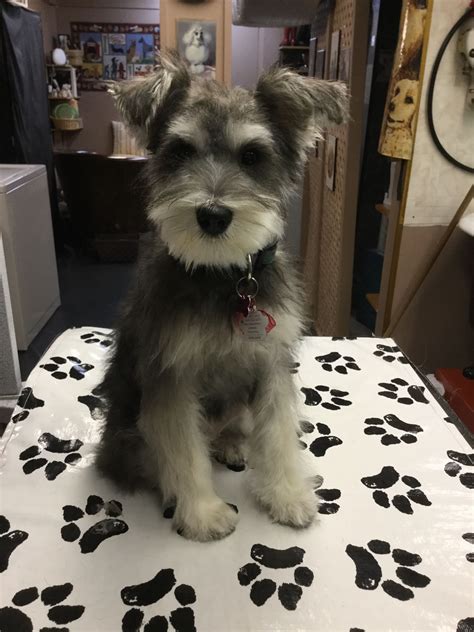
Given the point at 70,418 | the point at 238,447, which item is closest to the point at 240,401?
the point at 238,447

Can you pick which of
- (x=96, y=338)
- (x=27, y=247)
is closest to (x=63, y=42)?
(x=27, y=247)

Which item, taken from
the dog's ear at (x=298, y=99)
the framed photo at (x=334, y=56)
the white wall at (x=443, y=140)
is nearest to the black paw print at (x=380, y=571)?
the dog's ear at (x=298, y=99)

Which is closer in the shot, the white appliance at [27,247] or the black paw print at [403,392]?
the black paw print at [403,392]

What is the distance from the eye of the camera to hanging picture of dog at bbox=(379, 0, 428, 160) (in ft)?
6.43

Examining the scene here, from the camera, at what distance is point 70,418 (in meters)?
1.69

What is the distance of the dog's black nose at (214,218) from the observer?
104 cm

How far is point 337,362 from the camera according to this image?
2.02 metres

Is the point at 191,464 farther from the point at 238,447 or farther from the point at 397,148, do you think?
the point at 397,148

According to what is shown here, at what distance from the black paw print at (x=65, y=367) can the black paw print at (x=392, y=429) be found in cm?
97

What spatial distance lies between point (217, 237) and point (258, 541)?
2.36 ft

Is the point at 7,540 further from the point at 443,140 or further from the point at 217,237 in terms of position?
the point at 443,140

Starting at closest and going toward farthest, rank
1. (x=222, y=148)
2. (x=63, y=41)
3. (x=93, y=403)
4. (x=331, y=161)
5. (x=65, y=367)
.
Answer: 1. (x=222, y=148)
2. (x=93, y=403)
3. (x=65, y=367)
4. (x=331, y=161)
5. (x=63, y=41)

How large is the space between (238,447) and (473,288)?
1387 millimetres

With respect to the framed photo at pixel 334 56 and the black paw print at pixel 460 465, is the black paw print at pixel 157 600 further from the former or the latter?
the framed photo at pixel 334 56
